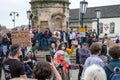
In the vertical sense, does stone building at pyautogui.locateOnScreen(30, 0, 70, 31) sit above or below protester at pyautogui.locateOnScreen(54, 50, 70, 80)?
above

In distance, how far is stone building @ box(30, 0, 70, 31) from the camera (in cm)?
3481

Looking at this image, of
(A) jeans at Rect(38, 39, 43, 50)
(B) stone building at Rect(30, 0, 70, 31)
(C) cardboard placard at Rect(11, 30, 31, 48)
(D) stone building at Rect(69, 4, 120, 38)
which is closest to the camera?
(C) cardboard placard at Rect(11, 30, 31, 48)

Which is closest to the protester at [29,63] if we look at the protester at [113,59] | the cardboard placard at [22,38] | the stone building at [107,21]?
the cardboard placard at [22,38]

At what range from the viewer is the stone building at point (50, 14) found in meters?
34.8

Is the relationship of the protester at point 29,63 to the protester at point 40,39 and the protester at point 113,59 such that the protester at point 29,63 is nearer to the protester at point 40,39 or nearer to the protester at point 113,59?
the protester at point 113,59

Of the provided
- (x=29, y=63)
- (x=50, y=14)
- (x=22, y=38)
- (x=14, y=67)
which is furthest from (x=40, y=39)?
(x=14, y=67)

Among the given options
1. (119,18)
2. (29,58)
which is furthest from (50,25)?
(119,18)

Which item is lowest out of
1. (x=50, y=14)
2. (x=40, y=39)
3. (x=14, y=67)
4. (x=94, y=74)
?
(x=40, y=39)

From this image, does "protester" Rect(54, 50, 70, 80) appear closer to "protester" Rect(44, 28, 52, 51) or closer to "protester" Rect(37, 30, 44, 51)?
"protester" Rect(44, 28, 52, 51)

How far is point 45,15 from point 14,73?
2649 centimetres

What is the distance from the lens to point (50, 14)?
115 feet

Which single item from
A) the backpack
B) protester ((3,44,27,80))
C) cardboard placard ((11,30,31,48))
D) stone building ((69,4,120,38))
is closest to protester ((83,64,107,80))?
the backpack

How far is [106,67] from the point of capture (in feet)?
26.4

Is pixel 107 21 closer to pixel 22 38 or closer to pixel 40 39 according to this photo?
pixel 40 39
